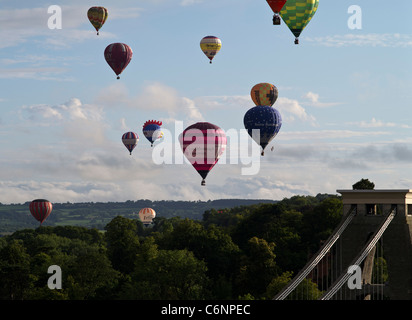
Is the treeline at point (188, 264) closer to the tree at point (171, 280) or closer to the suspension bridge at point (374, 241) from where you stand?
the tree at point (171, 280)

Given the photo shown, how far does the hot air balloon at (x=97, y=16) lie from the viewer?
11006cm

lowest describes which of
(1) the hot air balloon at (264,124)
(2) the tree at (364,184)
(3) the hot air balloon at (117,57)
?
(2) the tree at (364,184)

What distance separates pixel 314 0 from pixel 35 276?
54439mm

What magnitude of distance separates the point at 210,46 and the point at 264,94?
35.1 feet

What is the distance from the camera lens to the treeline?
96438 mm

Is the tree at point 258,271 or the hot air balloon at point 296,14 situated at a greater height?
the hot air balloon at point 296,14

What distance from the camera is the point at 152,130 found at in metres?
143

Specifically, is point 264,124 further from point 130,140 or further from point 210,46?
point 130,140

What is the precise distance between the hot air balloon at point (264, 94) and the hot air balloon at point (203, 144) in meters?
19.6

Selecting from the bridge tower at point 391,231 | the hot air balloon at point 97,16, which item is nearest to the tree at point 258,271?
the bridge tower at point 391,231

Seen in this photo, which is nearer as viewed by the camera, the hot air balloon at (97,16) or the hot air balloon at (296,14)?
the hot air balloon at (296,14)

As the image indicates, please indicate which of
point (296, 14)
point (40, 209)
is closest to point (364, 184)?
point (296, 14)

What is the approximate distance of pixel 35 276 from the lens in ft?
369

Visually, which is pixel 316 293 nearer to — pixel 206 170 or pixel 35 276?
pixel 206 170
